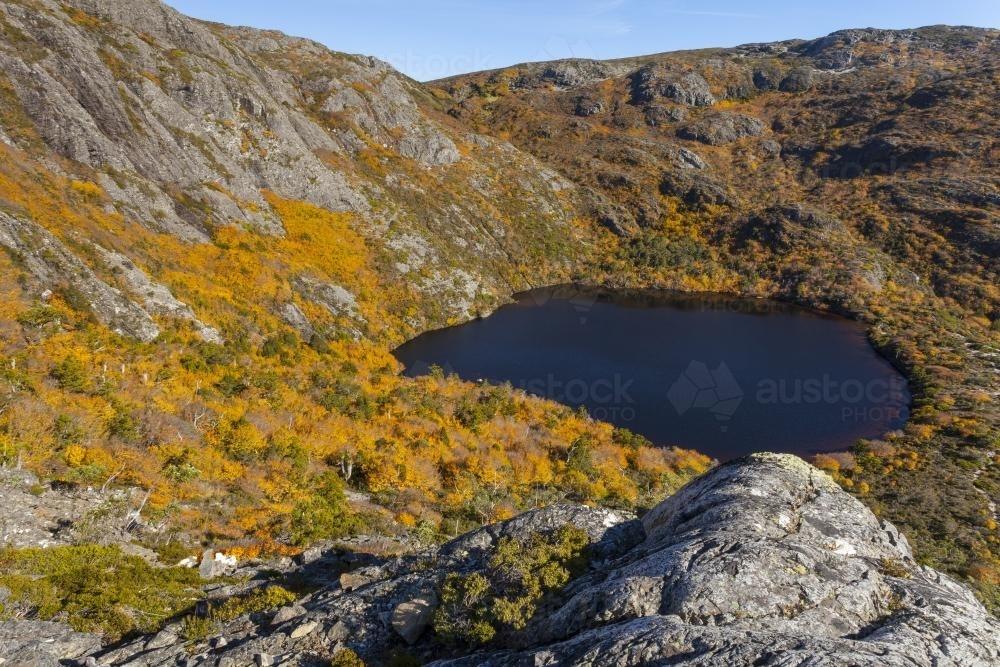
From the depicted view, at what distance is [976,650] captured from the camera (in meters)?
7.16

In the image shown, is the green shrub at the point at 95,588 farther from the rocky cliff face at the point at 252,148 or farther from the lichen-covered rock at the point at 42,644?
the rocky cliff face at the point at 252,148

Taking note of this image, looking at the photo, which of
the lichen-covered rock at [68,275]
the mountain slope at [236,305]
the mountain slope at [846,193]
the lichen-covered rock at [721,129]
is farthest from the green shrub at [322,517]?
the lichen-covered rock at [721,129]

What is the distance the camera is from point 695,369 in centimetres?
5659

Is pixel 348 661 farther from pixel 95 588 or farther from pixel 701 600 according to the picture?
pixel 95 588

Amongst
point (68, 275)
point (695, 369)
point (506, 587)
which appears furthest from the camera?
point (695, 369)

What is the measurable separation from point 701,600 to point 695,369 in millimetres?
52013

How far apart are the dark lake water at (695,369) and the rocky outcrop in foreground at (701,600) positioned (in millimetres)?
32461

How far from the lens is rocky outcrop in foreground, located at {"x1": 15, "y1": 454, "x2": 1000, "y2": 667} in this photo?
6905mm

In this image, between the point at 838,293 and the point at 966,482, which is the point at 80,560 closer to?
the point at 966,482

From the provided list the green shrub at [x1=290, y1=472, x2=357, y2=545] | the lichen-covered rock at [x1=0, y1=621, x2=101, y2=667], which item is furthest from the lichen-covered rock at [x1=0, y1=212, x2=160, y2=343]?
the lichen-covered rock at [x1=0, y1=621, x2=101, y2=667]

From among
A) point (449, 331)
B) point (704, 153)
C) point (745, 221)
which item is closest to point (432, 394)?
point (449, 331)

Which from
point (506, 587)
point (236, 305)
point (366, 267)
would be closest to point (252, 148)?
point (366, 267)

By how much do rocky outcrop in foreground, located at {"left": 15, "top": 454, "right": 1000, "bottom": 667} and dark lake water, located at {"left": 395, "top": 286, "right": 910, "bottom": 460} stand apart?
32461 millimetres

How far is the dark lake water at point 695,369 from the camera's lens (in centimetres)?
4538
